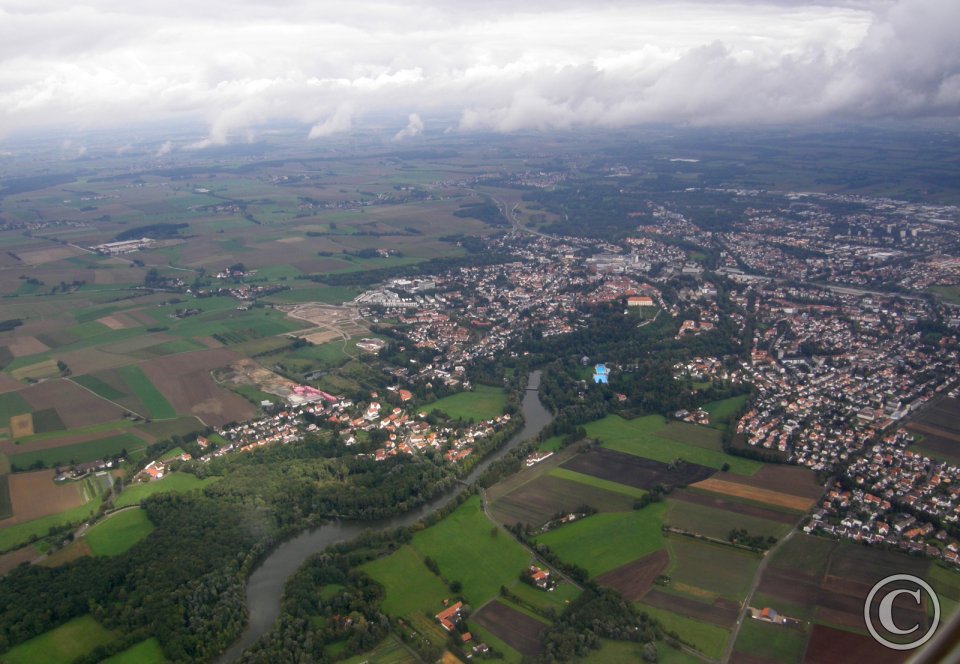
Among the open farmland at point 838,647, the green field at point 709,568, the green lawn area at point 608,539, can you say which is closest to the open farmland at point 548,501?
the green lawn area at point 608,539

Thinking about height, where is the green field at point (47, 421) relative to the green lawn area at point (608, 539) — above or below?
above

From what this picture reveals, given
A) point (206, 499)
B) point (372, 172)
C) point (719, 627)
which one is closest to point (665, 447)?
point (719, 627)

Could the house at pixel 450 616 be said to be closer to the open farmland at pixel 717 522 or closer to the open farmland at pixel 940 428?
the open farmland at pixel 717 522

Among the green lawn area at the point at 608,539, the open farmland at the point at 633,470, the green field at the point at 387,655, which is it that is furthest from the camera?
the open farmland at the point at 633,470

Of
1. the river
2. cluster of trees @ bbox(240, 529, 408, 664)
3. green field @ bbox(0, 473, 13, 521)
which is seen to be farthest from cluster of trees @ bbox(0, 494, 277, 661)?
green field @ bbox(0, 473, 13, 521)

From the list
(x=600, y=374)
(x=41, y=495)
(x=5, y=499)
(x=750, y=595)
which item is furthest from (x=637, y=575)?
(x=5, y=499)

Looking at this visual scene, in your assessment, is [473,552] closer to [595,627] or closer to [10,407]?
[595,627]
